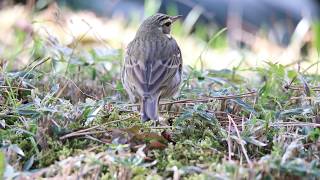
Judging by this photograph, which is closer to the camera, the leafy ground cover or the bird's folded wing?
the leafy ground cover

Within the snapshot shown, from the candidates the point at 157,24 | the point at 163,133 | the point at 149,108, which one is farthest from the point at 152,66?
the point at 163,133

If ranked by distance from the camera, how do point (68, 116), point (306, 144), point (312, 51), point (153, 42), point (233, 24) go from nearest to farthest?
point (306, 144), point (68, 116), point (153, 42), point (312, 51), point (233, 24)

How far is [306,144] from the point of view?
12.6 ft

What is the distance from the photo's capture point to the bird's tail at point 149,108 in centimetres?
439

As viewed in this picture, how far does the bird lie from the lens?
4.88 metres

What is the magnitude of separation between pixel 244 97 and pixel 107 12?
208 inches

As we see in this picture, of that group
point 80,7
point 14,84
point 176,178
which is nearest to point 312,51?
point 80,7

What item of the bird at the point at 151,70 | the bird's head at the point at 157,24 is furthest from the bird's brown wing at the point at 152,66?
the bird's head at the point at 157,24

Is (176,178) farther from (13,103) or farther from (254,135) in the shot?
(13,103)

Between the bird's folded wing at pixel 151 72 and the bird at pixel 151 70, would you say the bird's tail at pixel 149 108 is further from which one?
the bird's folded wing at pixel 151 72

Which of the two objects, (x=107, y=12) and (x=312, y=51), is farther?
(x=107, y=12)

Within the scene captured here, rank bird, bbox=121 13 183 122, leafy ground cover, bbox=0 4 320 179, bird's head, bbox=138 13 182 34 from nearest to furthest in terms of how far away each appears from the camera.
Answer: leafy ground cover, bbox=0 4 320 179
bird, bbox=121 13 183 122
bird's head, bbox=138 13 182 34

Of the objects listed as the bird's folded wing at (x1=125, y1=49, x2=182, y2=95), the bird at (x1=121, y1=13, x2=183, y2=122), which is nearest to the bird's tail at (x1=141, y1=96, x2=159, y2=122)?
the bird at (x1=121, y1=13, x2=183, y2=122)

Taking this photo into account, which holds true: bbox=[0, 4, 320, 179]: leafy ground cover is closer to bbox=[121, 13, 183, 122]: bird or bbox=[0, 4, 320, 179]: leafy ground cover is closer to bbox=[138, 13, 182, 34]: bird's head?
bbox=[121, 13, 183, 122]: bird
